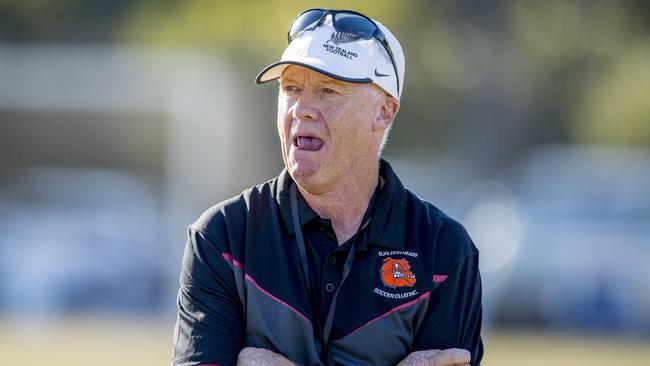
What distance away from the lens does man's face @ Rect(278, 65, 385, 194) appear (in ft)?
13.6

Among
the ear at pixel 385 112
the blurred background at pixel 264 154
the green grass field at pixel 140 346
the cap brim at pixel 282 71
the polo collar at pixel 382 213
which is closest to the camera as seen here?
the cap brim at pixel 282 71

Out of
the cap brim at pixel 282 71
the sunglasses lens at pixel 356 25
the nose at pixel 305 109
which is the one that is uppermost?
the sunglasses lens at pixel 356 25

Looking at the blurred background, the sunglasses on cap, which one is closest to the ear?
the sunglasses on cap

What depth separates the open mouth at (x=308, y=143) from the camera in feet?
13.7

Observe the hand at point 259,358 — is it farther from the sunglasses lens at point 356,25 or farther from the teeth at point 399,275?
the sunglasses lens at point 356,25

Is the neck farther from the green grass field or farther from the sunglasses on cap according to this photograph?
the green grass field

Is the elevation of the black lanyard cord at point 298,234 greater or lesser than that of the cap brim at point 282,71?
lesser

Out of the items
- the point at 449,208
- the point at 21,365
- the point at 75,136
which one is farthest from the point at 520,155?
the point at 21,365

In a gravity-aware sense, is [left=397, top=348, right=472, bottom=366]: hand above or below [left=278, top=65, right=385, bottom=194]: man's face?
below

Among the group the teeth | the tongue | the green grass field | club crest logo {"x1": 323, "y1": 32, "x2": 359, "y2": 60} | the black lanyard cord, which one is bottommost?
Result: the green grass field

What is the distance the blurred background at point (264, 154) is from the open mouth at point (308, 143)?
34.8ft

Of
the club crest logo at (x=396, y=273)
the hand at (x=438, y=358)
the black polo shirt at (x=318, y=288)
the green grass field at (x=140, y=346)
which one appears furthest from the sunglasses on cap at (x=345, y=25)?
the green grass field at (x=140, y=346)

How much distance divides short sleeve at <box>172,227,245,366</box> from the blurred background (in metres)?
10.5

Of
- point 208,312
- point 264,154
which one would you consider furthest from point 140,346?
point 208,312
